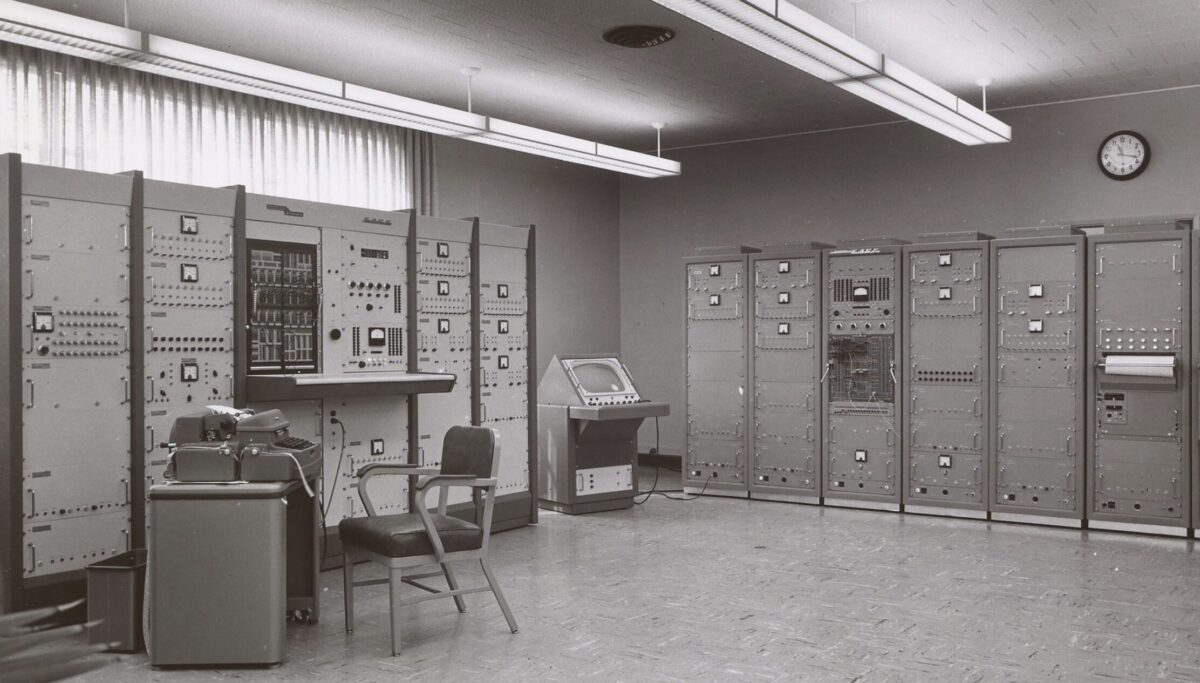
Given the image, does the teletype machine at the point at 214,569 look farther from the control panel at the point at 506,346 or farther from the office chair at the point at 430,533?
the control panel at the point at 506,346

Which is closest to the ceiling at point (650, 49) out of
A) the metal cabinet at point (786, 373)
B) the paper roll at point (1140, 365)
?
the metal cabinet at point (786, 373)

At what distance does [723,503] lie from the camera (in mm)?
7582

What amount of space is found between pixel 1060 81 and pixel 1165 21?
4.67ft

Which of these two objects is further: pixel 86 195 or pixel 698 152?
pixel 698 152

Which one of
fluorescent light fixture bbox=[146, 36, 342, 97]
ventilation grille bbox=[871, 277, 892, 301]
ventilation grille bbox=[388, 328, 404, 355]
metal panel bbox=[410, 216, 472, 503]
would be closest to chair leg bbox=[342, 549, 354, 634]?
metal panel bbox=[410, 216, 472, 503]

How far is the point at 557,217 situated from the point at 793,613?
18.7 feet

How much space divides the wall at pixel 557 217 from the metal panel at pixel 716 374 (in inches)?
68.3

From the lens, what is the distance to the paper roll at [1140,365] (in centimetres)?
614

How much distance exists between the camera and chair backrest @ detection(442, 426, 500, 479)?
416 cm

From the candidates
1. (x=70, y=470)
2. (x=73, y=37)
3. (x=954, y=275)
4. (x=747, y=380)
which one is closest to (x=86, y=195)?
(x=73, y=37)

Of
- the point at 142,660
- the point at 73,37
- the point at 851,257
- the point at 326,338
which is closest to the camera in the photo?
the point at 142,660

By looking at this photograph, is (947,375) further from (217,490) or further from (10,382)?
(10,382)

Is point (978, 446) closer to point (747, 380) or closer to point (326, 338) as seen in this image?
point (747, 380)

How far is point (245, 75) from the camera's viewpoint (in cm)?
479
